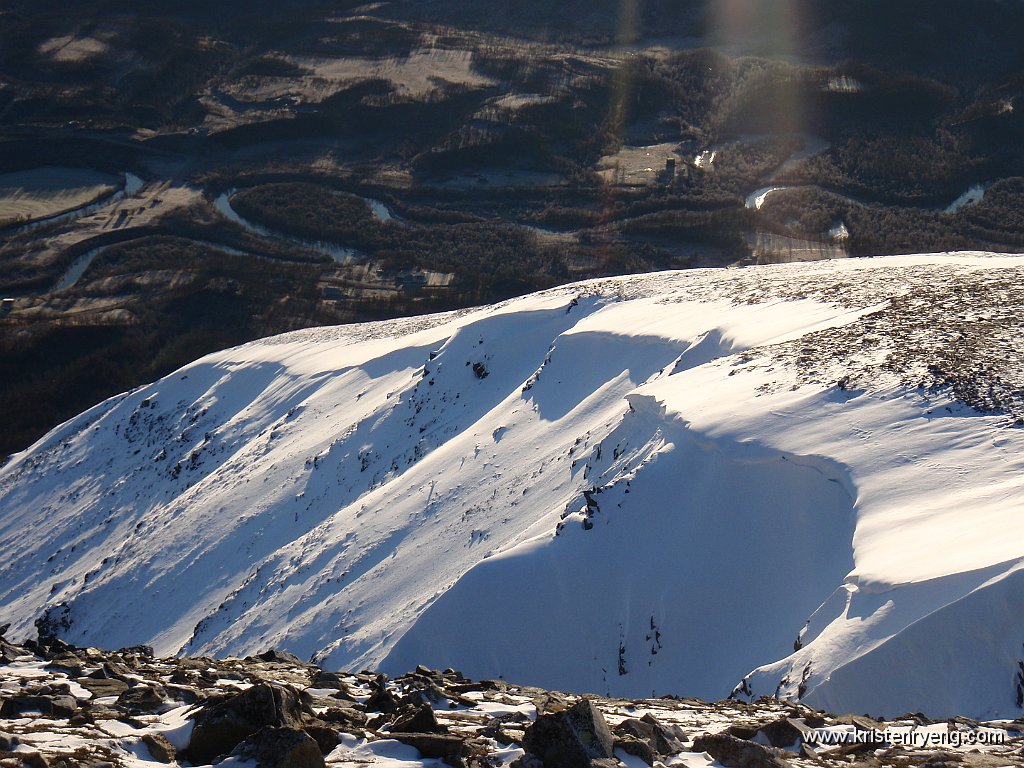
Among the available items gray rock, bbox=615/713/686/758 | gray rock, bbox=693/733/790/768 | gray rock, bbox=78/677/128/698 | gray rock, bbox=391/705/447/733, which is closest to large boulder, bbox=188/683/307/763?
gray rock, bbox=391/705/447/733

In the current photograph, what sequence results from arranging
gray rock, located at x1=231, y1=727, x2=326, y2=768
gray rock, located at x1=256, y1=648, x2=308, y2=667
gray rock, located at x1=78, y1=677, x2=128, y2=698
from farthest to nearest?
gray rock, located at x1=256, y1=648, x2=308, y2=667, gray rock, located at x1=78, y1=677, x2=128, y2=698, gray rock, located at x1=231, y1=727, x2=326, y2=768

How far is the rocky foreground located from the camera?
6992 mm

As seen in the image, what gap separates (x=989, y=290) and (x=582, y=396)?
8.59 metres

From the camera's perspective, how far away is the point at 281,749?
6680 millimetres

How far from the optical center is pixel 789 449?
48.5 ft

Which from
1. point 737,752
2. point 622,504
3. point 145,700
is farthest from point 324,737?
point 622,504

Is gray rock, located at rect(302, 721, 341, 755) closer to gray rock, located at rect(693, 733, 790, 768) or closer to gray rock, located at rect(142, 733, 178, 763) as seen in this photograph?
gray rock, located at rect(142, 733, 178, 763)

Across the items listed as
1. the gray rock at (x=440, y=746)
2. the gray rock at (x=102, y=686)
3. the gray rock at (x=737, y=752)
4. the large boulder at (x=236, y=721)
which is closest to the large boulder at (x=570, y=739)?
the gray rock at (x=440, y=746)

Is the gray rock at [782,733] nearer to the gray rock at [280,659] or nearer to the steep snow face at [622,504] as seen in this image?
the steep snow face at [622,504]

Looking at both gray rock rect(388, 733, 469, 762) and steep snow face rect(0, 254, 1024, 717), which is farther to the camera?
steep snow face rect(0, 254, 1024, 717)

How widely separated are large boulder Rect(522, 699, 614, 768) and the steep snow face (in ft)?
15.1

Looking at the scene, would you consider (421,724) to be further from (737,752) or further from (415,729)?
(737,752)

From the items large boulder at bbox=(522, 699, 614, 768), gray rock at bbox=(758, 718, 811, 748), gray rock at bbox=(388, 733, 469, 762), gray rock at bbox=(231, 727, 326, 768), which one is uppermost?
gray rock at bbox=(231, 727, 326, 768)

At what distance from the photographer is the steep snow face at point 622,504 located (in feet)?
38.7
